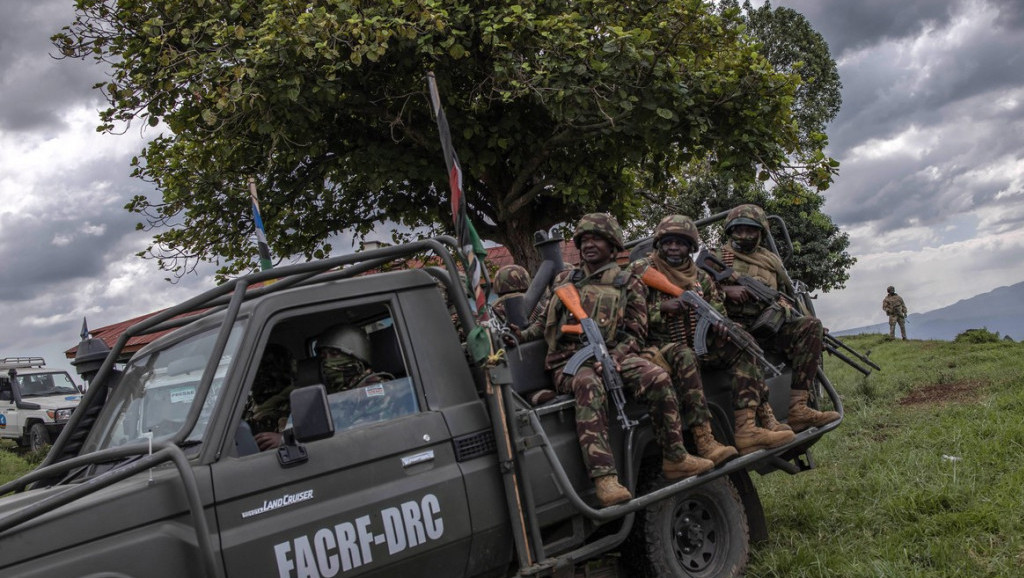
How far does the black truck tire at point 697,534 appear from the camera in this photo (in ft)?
15.2

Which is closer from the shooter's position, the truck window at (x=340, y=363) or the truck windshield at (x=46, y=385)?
the truck window at (x=340, y=363)

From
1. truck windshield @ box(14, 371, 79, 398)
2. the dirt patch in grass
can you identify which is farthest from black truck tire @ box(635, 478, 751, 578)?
truck windshield @ box(14, 371, 79, 398)

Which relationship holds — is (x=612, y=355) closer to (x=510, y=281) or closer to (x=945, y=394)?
(x=510, y=281)

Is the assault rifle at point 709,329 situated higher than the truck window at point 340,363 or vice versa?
the truck window at point 340,363

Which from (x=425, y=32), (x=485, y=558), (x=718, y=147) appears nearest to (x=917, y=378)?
(x=718, y=147)

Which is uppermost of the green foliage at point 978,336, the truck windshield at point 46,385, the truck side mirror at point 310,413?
the truck windshield at point 46,385

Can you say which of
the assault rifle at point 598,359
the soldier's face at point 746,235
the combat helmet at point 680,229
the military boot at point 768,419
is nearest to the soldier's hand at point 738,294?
the combat helmet at point 680,229

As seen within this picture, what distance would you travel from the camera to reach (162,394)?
13.0ft

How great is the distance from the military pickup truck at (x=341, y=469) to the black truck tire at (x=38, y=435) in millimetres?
16739

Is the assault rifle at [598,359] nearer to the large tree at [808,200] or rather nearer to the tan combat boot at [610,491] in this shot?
the tan combat boot at [610,491]

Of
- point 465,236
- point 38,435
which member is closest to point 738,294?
point 465,236

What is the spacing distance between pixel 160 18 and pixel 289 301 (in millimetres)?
9143

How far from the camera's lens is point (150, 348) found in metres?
4.36

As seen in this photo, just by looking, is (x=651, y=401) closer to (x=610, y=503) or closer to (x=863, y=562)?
(x=610, y=503)
